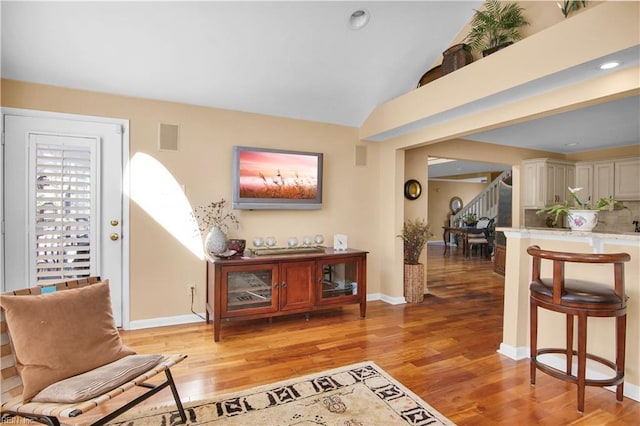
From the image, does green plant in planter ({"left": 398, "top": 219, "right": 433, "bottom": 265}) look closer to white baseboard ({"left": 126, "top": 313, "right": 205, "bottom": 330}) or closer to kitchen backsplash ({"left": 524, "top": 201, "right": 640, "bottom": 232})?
kitchen backsplash ({"left": 524, "top": 201, "right": 640, "bottom": 232})

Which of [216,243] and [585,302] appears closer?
[585,302]

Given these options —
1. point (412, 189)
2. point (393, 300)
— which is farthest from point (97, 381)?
point (412, 189)

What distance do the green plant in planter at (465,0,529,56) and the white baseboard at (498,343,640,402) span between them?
2684 mm

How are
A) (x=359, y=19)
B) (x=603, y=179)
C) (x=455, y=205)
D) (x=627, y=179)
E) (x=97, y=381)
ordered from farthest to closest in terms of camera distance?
(x=455, y=205) < (x=603, y=179) < (x=627, y=179) < (x=359, y=19) < (x=97, y=381)

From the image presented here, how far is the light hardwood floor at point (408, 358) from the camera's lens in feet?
7.14

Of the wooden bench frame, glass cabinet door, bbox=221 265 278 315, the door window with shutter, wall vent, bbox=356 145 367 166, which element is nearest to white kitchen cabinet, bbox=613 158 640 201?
wall vent, bbox=356 145 367 166

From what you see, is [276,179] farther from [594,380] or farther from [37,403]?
[594,380]

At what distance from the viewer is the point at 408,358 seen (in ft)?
9.37

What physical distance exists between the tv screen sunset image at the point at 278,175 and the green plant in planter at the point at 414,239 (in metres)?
1.47

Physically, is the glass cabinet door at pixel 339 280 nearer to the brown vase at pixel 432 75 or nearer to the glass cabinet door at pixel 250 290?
the glass cabinet door at pixel 250 290

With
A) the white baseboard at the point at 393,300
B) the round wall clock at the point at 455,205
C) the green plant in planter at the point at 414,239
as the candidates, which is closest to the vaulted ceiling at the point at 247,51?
the green plant in planter at the point at 414,239

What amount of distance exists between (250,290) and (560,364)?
9.27 ft

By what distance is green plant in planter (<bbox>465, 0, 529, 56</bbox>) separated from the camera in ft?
10.1

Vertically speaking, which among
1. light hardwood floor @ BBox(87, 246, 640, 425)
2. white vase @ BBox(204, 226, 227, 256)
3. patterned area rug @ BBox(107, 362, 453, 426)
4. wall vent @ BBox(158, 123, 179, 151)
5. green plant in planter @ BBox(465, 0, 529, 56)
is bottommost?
light hardwood floor @ BBox(87, 246, 640, 425)
